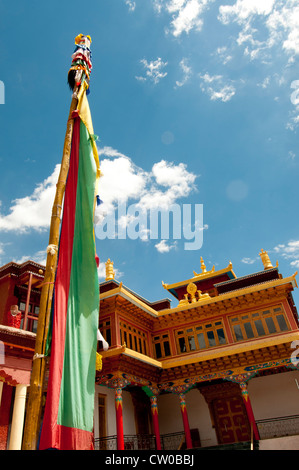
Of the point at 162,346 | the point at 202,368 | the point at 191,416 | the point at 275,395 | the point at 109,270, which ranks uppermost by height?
the point at 109,270

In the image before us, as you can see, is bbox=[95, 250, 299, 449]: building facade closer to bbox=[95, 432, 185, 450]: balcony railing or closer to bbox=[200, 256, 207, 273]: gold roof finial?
bbox=[95, 432, 185, 450]: balcony railing

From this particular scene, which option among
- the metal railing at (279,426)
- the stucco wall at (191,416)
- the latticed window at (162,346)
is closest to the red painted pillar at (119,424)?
the latticed window at (162,346)

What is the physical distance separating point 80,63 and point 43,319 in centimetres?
547

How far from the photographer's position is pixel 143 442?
17844 mm

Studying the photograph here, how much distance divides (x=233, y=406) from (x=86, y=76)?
20.0 metres

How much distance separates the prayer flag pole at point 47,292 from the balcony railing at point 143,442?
13.2m

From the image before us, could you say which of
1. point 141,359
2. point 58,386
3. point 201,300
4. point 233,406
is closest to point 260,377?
point 233,406

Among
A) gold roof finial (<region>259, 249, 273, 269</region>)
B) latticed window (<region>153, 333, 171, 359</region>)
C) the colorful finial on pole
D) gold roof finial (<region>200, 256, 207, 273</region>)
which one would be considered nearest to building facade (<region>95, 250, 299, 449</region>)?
latticed window (<region>153, 333, 171, 359</region>)

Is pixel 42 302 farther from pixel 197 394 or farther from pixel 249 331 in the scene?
pixel 197 394

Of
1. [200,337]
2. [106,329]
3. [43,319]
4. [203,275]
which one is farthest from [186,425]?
[43,319]

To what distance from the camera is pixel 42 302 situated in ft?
15.6

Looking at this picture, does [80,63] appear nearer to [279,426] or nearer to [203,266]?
[279,426]

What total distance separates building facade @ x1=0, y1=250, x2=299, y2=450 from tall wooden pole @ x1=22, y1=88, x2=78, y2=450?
34.7 feet
